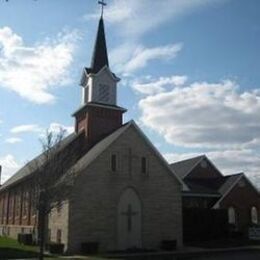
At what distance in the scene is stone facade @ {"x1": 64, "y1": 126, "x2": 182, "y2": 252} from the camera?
38031 millimetres

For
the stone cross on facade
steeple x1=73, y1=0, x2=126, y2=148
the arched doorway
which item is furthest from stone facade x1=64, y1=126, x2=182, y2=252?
steeple x1=73, y1=0, x2=126, y2=148

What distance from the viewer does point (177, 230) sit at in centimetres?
4225

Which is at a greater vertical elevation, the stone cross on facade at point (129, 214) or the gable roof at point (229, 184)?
the gable roof at point (229, 184)

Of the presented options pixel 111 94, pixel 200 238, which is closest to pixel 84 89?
pixel 111 94

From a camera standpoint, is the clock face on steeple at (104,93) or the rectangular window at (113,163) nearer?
the rectangular window at (113,163)

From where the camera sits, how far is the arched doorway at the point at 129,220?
3954 centimetres

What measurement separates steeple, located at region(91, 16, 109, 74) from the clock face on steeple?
150 cm

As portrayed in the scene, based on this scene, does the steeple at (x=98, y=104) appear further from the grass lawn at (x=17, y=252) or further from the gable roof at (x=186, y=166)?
the gable roof at (x=186, y=166)

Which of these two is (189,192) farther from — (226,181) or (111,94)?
(111,94)

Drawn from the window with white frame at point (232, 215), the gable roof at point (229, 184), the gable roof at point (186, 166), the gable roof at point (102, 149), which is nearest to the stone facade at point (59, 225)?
the gable roof at point (102, 149)

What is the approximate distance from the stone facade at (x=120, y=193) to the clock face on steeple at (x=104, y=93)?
6.99 meters

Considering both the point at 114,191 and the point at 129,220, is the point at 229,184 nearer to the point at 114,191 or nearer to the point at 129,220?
the point at 129,220

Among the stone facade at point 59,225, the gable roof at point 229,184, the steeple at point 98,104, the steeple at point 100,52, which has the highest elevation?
the steeple at point 100,52

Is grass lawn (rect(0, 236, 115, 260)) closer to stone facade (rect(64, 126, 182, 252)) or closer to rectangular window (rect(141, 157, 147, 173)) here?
stone facade (rect(64, 126, 182, 252))
